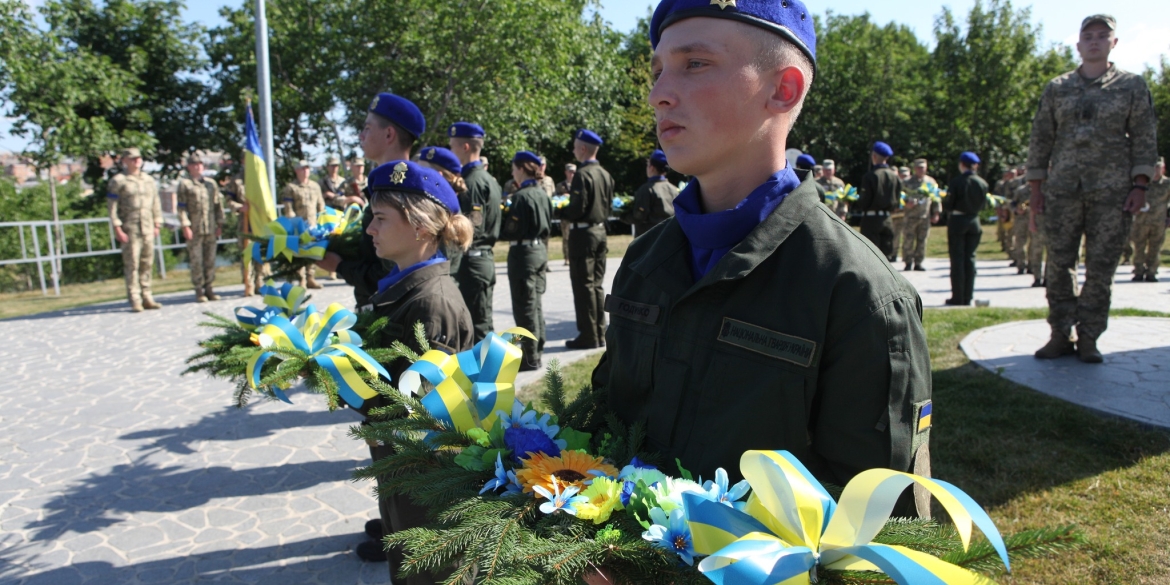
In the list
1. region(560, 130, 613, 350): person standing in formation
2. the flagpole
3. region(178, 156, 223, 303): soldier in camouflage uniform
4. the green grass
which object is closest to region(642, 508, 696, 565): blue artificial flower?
the green grass

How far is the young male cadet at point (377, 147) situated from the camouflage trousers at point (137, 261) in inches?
350

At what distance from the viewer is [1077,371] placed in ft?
19.0

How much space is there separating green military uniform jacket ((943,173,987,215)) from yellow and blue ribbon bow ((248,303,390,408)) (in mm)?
9254

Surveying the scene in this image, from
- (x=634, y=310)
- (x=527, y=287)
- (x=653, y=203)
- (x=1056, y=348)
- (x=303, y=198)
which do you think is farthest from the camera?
(x=303, y=198)

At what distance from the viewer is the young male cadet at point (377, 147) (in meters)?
4.44

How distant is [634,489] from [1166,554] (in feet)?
10.5

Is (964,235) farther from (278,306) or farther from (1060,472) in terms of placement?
(278,306)

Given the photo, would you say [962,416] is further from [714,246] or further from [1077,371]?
[714,246]

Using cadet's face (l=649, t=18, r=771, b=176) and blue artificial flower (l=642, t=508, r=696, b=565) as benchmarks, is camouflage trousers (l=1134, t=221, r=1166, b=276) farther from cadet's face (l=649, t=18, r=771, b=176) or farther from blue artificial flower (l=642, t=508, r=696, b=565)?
blue artificial flower (l=642, t=508, r=696, b=565)

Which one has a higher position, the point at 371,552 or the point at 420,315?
the point at 420,315

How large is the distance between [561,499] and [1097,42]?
6223 mm

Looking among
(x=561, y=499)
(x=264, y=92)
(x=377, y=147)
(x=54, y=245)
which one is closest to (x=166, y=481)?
(x=377, y=147)

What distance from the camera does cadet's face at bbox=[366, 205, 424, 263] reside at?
328cm

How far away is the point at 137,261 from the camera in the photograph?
1166 centimetres
